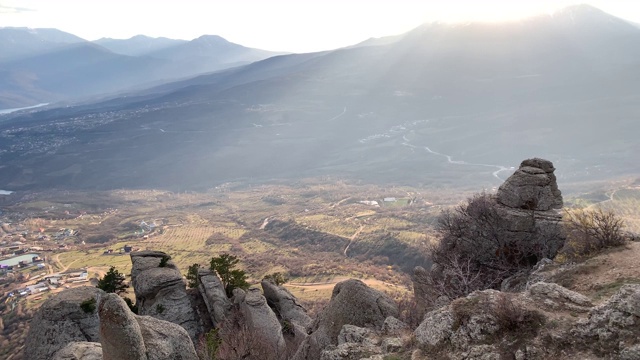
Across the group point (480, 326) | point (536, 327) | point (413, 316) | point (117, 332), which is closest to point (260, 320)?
point (413, 316)

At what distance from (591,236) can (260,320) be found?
2287 centimetres

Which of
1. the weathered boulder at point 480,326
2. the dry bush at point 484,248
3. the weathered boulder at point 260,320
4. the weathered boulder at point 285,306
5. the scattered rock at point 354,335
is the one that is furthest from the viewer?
the weathered boulder at point 285,306

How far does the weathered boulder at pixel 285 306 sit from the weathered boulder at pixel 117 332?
2126cm

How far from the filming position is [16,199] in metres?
199

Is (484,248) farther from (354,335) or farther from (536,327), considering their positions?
(536,327)

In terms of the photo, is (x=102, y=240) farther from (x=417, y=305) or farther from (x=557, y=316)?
(x=557, y=316)

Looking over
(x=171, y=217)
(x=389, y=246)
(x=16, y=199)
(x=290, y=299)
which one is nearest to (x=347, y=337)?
(x=290, y=299)

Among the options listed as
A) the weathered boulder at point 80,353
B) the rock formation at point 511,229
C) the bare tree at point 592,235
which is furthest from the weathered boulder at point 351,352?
the bare tree at point 592,235

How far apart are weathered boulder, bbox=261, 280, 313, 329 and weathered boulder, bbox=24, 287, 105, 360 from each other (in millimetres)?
15828

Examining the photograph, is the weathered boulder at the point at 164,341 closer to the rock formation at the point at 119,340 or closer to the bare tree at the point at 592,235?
the rock formation at the point at 119,340

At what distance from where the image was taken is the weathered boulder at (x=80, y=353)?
1791cm

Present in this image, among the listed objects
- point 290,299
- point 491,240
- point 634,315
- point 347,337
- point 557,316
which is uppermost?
point 634,315

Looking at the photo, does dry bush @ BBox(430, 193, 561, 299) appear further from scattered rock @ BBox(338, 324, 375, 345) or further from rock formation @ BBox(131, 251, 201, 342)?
rock formation @ BBox(131, 251, 201, 342)

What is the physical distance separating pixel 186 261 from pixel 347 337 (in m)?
82.2
